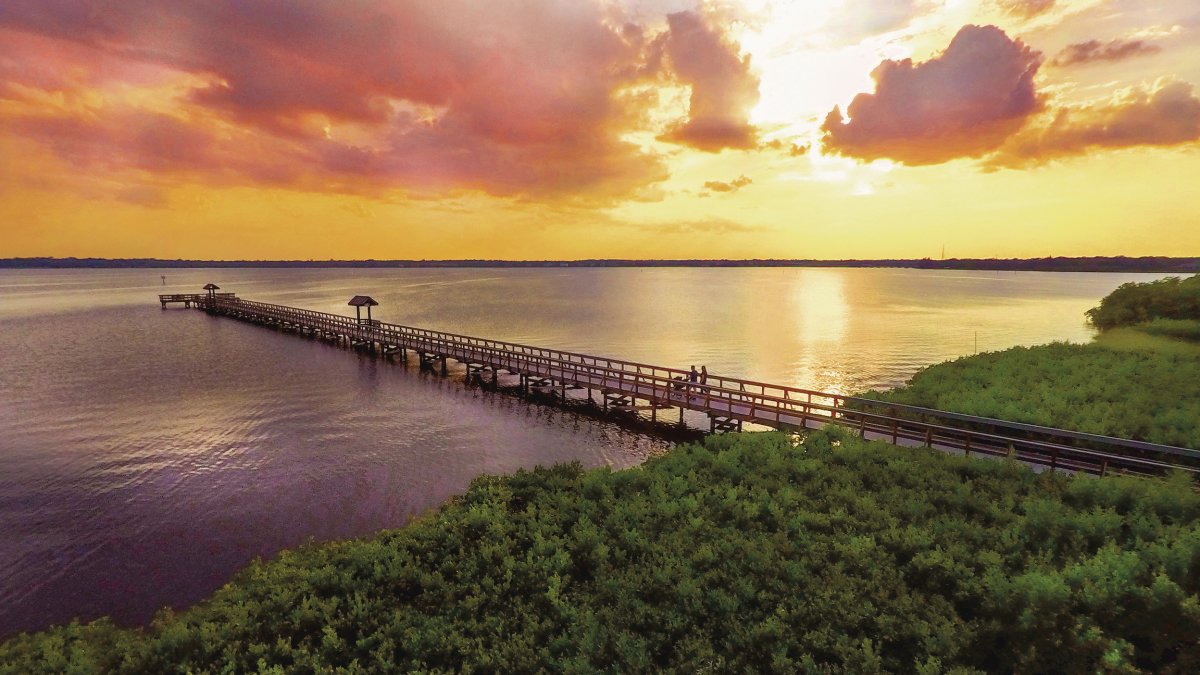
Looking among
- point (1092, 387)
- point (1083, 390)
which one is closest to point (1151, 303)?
point (1092, 387)

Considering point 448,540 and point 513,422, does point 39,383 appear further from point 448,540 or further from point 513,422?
point 448,540

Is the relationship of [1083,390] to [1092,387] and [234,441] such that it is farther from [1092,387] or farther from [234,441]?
[234,441]

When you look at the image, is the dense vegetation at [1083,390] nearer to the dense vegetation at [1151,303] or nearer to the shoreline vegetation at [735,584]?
the shoreline vegetation at [735,584]

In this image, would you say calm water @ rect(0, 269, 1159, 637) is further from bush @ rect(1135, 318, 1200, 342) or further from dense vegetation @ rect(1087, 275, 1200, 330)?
bush @ rect(1135, 318, 1200, 342)

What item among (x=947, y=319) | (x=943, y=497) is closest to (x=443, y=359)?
(x=943, y=497)

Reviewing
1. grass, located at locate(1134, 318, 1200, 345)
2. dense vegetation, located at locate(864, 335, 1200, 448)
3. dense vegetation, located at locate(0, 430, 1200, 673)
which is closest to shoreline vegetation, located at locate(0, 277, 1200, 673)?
dense vegetation, located at locate(0, 430, 1200, 673)
